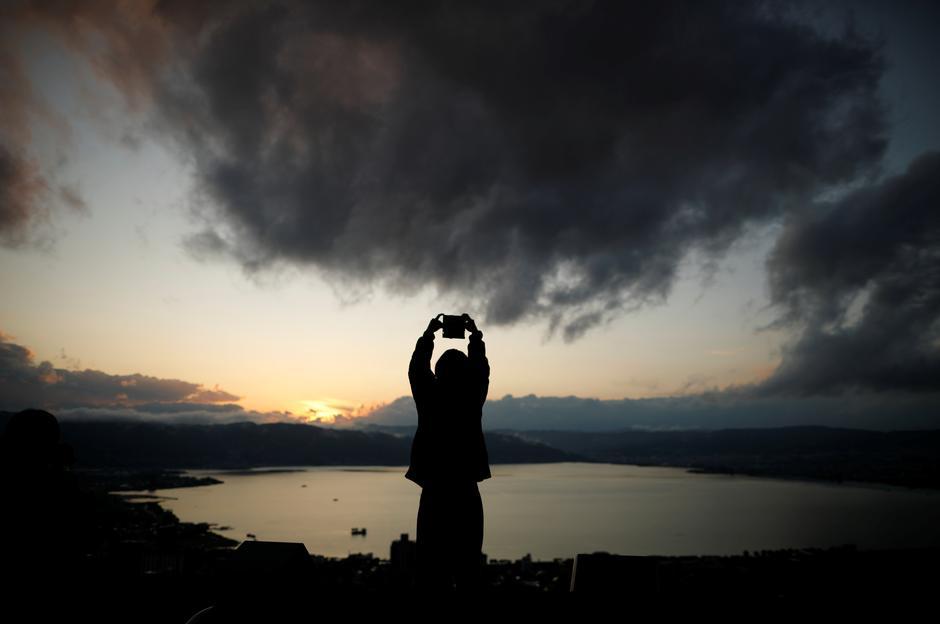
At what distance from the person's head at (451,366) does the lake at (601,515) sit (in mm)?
28956

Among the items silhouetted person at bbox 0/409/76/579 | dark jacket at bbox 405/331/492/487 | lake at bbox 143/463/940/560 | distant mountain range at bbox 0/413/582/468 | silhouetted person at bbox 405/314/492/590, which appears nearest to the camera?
silhouetted person at bbox 0/409/76/579

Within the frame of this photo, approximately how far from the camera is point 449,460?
11.9ft

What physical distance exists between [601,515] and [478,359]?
70.6m

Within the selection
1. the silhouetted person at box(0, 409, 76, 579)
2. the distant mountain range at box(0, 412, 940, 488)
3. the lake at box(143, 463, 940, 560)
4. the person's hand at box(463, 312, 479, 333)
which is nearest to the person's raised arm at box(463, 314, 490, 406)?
the person's hand at box(463, 312, 479, 333)

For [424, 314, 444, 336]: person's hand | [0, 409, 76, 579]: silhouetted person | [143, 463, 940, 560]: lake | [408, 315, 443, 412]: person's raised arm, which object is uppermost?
[424, 314, 444, 336]: person's hand

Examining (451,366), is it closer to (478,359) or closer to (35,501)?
(478,359)

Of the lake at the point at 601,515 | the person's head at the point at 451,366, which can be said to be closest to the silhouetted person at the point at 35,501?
the person's head at the point at 451,366

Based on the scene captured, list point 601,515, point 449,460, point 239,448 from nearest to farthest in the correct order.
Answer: point 449,460 → point 601,515 → point 239,448

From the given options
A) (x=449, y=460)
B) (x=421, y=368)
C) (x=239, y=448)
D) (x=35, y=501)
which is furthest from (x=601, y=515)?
(x=239, y=448)

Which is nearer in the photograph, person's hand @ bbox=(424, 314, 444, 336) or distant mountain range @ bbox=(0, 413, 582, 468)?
person's hand @ bbox=(424, 314, 444, 336)

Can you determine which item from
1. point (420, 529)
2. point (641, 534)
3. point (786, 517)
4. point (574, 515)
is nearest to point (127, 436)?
point (574, 515)

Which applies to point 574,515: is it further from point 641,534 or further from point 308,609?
point 308,609

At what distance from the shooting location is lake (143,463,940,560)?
48.5 meters

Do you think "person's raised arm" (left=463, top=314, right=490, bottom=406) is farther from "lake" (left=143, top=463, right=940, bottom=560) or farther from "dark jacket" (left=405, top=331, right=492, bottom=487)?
"lake" (left=143, top=463, right=940, bottom=560)
